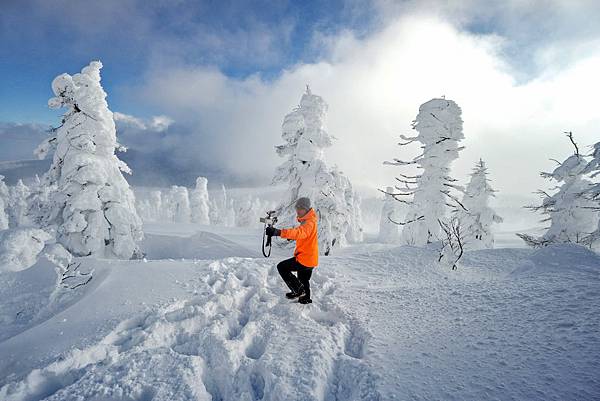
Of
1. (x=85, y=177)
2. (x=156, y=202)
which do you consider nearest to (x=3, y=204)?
(x=85, y=177)

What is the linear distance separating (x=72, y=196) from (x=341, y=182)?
15.9 meters

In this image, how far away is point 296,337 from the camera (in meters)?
4.48

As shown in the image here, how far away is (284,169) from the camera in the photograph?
20344 mm

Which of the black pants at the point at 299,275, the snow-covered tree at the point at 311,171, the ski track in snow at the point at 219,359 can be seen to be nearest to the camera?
the ski track in snow at the point at 219,359

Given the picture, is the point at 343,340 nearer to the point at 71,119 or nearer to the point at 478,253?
the point at 478,253

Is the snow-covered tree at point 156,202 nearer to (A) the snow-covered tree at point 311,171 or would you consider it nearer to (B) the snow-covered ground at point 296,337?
(A) the snow-covered tree at point 311,171

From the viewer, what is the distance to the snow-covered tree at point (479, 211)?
26.0 metres

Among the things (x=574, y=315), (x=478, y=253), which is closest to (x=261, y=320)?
(x=574, y=315)

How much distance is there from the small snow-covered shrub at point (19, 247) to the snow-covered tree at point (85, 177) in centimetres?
695

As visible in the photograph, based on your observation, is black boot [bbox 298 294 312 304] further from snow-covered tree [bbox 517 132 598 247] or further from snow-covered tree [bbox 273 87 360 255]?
snow-covered tree [bbox 517 132 598 247]

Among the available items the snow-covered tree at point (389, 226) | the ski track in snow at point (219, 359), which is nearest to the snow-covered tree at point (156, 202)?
the snow-covered tree at point (389, 226)

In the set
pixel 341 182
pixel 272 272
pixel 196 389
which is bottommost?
pixel 196 389

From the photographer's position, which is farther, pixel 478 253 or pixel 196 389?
pixel 478 253

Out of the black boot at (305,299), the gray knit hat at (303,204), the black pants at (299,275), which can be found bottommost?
the black boot at (305,299)
